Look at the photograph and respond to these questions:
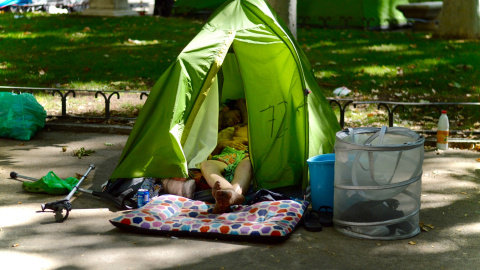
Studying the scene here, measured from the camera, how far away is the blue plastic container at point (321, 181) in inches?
231

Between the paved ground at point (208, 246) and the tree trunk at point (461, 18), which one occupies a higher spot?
the tree trunk at point (461, 18)

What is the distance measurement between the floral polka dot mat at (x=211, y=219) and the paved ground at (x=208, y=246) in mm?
77

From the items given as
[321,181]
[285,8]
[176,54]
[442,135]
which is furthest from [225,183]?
[176,54]

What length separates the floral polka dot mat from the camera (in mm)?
5223

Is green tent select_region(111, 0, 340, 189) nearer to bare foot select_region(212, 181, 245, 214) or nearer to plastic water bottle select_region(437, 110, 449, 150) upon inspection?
bare foot select_region(212, 181, 245, 214)

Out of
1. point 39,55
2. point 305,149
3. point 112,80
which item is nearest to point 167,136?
point 305,149

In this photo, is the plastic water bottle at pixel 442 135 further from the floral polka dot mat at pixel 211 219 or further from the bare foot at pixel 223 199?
the bare foot at pixel 223 199

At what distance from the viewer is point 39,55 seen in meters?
12.7

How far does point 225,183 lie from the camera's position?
19.9 ft

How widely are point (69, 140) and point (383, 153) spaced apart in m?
5.02

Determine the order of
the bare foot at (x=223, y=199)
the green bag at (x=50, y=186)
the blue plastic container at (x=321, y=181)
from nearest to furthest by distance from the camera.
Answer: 1. the bare foot at (x=223, y=199)
2. the blue plastic container at (x=321, y=181)
3. the green bag at (x=50, y=186)

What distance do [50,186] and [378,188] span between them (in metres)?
3.26

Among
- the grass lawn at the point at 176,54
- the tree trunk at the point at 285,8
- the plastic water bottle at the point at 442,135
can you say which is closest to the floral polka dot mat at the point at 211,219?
the plastic water bottle at the point at 442,135

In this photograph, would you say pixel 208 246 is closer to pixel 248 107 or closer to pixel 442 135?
pixel 248 107
